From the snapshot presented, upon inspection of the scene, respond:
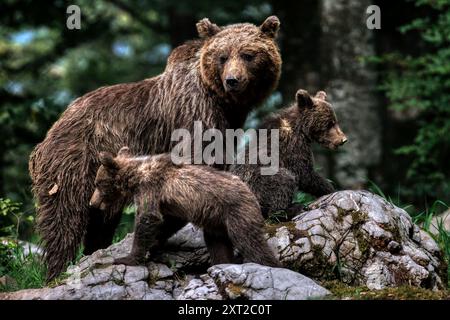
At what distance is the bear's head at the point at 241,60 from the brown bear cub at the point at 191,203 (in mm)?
1174

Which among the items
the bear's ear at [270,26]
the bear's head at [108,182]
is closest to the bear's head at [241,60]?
the bear's ear at [270,26]

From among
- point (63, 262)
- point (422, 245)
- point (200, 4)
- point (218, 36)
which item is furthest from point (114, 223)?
point (200, 4)

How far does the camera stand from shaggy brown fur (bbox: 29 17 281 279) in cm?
795

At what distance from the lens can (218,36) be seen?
8281mm

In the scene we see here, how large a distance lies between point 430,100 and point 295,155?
16.0 feet

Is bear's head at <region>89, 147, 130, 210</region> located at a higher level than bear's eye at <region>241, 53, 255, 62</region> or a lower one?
lower

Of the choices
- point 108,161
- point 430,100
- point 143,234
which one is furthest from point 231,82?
point 430,100

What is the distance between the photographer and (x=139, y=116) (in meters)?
8.31

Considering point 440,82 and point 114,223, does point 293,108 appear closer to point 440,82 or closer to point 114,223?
point 114,223

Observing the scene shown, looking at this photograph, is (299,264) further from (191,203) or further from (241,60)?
(241,60)

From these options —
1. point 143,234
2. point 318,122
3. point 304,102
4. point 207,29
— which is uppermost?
point 207,29

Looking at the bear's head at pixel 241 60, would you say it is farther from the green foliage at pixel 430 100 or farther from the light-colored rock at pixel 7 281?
the green foliage at pixel 430 100

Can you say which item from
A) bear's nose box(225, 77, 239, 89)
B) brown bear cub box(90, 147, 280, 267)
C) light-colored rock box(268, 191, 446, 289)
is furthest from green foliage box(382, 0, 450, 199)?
brown bear cub box(90, 147, 280, 267)

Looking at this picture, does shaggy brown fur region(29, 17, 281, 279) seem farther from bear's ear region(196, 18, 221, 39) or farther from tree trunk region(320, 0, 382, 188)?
tree trunk region(320, 0, 382, 188)
